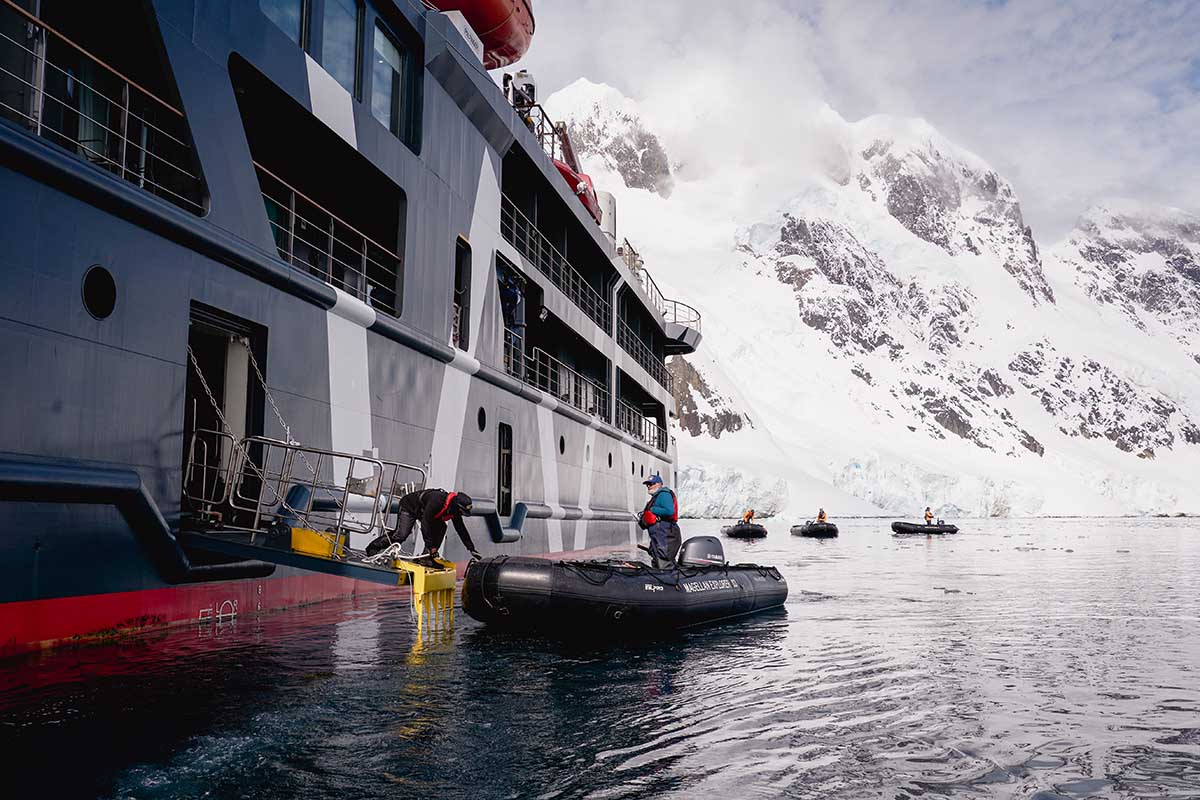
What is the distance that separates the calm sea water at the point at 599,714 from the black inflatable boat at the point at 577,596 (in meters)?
0.28

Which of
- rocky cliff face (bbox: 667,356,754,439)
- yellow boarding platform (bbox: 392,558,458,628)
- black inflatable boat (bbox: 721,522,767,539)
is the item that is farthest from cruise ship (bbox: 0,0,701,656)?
rocky cliff face (bbox: 667,356,754,439)

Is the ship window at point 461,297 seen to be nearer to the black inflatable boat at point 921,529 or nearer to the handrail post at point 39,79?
the handrail post at point 39,79

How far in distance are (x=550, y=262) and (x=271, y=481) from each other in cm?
1012

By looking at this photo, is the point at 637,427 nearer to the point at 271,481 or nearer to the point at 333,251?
the point at 333,251

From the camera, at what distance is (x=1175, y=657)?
8898 mm

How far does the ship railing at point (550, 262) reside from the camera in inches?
655

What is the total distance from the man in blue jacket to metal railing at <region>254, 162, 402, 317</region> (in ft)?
12.8

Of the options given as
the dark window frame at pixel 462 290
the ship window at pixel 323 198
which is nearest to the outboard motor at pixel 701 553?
the dark window frame at pixel 462 290

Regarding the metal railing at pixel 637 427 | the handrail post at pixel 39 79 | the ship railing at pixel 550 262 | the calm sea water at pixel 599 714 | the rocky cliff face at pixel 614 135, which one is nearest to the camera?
the calm sea water at pixel 599 714

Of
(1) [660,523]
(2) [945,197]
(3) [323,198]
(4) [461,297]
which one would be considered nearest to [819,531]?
(4) [461,297]

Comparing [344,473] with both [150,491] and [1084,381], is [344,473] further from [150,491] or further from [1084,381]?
[1084,381]

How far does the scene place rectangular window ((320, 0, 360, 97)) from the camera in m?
10.5

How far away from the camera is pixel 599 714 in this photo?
237 inches

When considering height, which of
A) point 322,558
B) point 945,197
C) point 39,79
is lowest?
point 322,558
